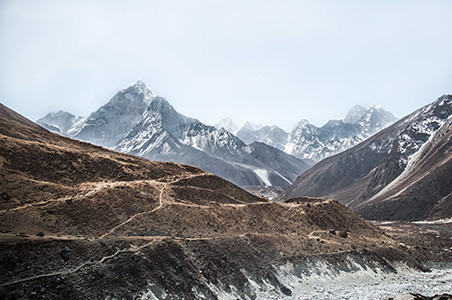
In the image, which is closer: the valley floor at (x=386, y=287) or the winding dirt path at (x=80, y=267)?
the winding dirt path at (x=80, y=267)

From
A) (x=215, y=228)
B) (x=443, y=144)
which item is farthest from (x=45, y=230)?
(x=443, y=144)

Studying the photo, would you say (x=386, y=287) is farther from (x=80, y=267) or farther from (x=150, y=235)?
(x=80, y=267)

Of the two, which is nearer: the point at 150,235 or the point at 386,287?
the point at 150,235

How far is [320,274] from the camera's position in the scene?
50.9 metres

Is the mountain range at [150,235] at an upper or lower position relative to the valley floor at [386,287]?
upper

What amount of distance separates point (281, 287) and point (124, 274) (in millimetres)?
22845

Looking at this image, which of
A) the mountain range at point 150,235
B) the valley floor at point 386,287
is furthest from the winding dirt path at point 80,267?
the valley floor at point 386,287

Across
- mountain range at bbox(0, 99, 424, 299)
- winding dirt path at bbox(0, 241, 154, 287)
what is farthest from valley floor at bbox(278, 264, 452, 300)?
winding dirt path at bbox(0, 241, 154, 287)

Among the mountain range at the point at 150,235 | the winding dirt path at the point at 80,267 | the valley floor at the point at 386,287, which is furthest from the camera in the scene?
the valley floor at the point at 386,287

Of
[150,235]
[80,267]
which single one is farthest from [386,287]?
[80,267]

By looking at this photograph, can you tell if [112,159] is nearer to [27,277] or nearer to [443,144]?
[27,277]

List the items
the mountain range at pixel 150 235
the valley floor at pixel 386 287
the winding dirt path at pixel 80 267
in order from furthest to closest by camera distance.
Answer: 1. the valley floor at pixel 386 287
2. the mountain range at pixel 150 235
3. the winding dirt path at pixel 80 267

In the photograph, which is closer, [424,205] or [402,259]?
[402,259]

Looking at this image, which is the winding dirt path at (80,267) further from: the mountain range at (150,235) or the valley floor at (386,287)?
the valley floor at (386,287)
